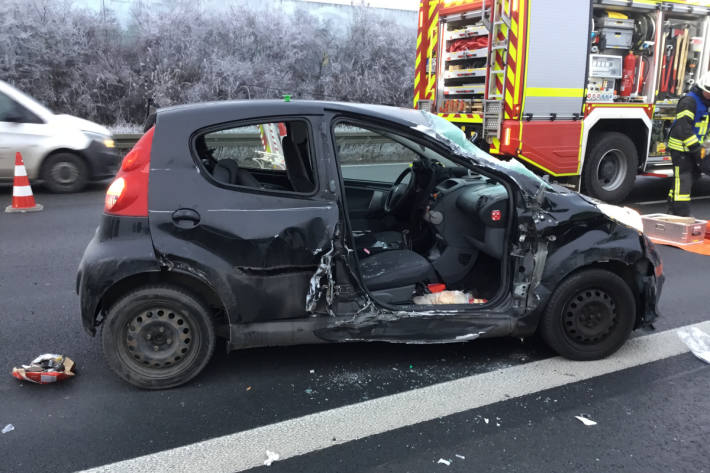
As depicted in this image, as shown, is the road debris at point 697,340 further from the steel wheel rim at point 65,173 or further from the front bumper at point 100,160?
the steel wheel rim at point 65,173

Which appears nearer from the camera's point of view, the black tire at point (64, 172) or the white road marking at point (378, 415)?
the white road marking at point (378, 415)

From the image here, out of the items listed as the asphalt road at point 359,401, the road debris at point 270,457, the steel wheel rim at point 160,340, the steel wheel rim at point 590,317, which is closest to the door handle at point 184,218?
the steel wheel rim at point 160,340

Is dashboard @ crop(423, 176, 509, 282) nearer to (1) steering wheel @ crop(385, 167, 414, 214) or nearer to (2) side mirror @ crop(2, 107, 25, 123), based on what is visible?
(1) steering wheel @ crop(385, 167, 414, 214)

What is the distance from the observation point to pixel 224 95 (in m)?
20.2

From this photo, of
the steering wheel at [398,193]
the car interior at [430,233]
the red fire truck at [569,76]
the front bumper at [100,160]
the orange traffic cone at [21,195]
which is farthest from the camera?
the front bumper at [100,160]

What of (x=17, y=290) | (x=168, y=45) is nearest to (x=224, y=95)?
(x=168, y=45)

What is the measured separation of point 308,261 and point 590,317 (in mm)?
1781

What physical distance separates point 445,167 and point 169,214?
7.41ft

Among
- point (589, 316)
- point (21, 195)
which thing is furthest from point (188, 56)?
point (589, 316)

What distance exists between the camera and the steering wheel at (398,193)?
4.62m

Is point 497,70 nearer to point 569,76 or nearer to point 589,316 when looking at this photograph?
point 569,76

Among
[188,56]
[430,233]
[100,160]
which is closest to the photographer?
[430,233]

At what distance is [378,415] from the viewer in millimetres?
3008

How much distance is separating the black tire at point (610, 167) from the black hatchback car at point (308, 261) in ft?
18.7
